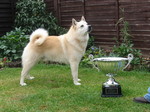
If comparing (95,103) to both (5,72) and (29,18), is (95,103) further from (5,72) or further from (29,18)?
(29,18)

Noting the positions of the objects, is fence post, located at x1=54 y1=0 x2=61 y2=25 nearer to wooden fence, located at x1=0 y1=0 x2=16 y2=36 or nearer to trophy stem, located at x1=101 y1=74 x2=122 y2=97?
wooden fence, located at x1=0 y1=0 x2=16 y2=36

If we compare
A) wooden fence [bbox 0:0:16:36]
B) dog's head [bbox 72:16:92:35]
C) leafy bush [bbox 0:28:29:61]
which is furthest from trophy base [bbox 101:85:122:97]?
wooden fence [bbox 0:0:16:36]

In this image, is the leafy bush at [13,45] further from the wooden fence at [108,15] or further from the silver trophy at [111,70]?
the silver trophy at [111,70]

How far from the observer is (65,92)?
4473 millimetres

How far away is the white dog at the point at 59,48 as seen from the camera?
500 centimetres

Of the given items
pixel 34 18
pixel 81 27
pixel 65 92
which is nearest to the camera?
pixel 65 92

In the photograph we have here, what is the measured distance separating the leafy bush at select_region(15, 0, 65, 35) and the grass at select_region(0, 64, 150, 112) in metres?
2.15

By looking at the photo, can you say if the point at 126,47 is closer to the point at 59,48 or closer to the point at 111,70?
the point at 59,48

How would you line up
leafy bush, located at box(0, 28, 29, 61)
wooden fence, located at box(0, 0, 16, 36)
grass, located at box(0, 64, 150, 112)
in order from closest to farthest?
grass, located at box(0, 64, 150, 112) → leafy bush, located at box(0, 28, 29, 61) → wooden fence, located at box(0, 0, 16, 36)

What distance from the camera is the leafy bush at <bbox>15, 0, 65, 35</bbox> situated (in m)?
8.20

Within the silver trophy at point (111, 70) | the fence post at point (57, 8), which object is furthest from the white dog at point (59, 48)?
the fence post at point (57, 8)

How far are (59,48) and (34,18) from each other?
11.2ft

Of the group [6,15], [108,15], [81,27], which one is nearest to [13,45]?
[6,15]

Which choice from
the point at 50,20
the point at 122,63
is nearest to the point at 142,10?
the point at 122,63
